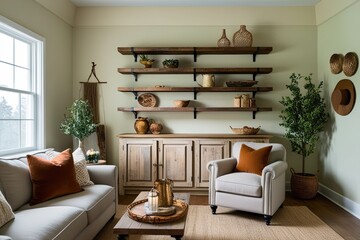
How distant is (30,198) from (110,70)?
8.82ft

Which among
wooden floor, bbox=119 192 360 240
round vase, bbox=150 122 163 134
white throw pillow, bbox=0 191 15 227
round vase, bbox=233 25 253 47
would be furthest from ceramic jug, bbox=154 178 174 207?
round vase, bbox=233 25 253 47

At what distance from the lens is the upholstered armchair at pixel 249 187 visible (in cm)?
313

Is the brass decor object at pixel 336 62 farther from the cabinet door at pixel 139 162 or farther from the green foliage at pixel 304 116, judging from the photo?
the cabinet door at pixel 139 162

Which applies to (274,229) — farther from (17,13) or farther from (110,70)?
(17,13)

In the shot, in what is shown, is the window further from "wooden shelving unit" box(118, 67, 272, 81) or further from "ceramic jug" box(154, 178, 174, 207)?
"ceramic jug" box(154, 178, 174, 207)

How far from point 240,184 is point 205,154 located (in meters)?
1.06

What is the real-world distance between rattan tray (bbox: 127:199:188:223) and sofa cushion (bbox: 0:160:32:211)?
939 mm

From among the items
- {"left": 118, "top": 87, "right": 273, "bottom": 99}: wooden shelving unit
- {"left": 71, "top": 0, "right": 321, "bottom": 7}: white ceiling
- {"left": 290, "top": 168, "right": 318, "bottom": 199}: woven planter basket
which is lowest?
{"left": 290, "top": 168, "right": 318, "bottom": 199}: woven planter basket

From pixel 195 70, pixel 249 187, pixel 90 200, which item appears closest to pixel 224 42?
pixel 195 70

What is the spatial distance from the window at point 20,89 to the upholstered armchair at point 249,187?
2.33m

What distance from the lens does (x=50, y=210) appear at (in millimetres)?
2223

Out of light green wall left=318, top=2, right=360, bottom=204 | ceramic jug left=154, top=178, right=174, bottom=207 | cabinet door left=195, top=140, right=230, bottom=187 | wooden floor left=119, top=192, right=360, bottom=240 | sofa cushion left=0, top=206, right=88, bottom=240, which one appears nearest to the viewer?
sofa cushion left=0, top=206, right=88, bottom=240

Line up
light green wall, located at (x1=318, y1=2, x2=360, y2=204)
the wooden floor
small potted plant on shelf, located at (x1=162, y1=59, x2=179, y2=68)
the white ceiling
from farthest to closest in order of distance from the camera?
small potted plant on shelf, located at (x1=162, y1=59, x2=179, y2=68) < the white ceiling < light green wall, located at (x1=318, y1=2, x2=360, y2=204) < the wooden floor

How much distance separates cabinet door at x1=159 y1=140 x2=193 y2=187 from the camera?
4.22 meters
